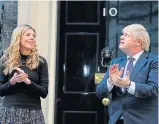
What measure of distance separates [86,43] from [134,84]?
2.33 m

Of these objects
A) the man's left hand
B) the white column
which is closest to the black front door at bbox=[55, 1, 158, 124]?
the white column

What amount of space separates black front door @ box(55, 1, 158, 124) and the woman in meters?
1.76

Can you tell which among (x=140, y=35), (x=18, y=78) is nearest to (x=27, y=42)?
(x=18, y=78)

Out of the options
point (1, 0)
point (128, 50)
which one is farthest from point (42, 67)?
point (1, 0)

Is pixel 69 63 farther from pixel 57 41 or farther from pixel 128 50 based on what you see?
pixel 128 50

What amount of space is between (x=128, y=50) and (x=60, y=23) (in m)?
2.21

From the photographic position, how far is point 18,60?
4305mm

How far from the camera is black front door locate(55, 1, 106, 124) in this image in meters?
6.05

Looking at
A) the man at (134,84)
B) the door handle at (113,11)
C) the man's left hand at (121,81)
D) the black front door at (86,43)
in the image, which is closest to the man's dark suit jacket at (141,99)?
the man at (134,84)

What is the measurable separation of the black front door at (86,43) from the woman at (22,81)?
1.76 metres

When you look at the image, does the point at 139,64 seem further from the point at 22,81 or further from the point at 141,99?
the point at 22,81

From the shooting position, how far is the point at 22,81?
162 inches

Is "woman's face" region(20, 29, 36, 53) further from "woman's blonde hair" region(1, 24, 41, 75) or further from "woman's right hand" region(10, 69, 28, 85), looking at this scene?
"woman's right hand" region(10, 69, 28, 85)

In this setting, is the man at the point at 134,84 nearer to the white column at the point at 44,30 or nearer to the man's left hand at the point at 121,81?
the man's left hand at the point at 121,81
